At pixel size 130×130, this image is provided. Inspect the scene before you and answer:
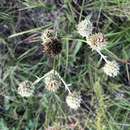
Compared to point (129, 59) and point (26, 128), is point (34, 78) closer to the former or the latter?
point (26, 128)

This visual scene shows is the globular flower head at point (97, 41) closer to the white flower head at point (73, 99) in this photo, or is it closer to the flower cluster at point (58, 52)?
the flower cluster at point (58, 52)

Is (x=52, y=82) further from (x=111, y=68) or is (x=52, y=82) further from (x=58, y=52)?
(x=111, y=68)

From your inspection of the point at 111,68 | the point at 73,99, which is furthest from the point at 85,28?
the point at 73,99

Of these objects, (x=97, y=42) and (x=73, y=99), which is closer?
(x=97, y=42)

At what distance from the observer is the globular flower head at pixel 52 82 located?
1.62 m

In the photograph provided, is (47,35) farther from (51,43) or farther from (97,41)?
(97,41)

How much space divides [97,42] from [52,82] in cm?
25

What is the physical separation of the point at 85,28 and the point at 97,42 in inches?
3.3

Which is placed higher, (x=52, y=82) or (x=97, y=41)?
(x=97, y=41)

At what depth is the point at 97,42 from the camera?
61.3 inches

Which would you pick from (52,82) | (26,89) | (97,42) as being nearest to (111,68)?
(97,42)

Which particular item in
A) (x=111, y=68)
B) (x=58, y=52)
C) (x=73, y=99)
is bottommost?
(x=73, y=99)

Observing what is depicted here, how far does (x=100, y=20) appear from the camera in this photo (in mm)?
1713

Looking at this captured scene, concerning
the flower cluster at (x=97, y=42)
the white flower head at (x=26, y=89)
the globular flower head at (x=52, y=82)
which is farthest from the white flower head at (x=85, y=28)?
the white flower head at (x=26, y=89)
